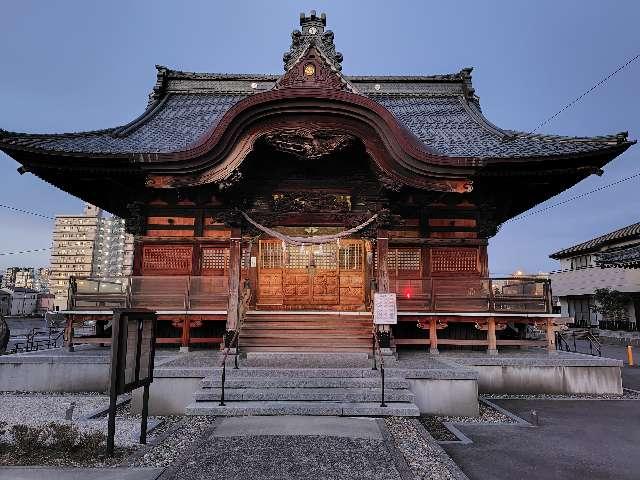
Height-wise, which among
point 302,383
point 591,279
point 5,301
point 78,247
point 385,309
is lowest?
point 302,383

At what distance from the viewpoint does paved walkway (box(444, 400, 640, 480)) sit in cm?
518

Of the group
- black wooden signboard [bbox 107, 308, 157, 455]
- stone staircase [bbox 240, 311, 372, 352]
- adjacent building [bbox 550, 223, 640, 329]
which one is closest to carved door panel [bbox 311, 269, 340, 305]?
stone staircase [bbox 240, 311, 372, 352]

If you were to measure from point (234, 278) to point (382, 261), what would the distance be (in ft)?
13.6

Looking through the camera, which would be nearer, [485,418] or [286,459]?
[286,459]

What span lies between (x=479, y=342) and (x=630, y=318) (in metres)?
33.1

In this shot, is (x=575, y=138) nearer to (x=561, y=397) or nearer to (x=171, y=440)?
(x=561, y=397)

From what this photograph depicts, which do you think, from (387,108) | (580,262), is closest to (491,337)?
(387,108)

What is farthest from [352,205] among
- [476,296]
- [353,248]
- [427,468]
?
[427,468]

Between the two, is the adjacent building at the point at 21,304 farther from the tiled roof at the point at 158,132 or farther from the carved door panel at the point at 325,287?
the carved door panel at the point at 325,287

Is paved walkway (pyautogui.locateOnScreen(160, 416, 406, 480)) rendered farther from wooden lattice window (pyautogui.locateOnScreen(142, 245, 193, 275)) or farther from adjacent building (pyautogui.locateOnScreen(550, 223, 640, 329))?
adjacent building (pyautogui.locateOnScreen(550, 223, 640, 329))

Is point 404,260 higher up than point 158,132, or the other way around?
point 158,132

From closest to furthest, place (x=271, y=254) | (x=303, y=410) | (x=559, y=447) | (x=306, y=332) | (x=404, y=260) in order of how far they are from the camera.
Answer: (x=559, y=447), (x=303, y=410), (x=306, y=332), (x=404, y=260), (x=271, y=254)

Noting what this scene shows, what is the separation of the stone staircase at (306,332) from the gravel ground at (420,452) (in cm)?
383

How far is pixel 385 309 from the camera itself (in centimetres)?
942
